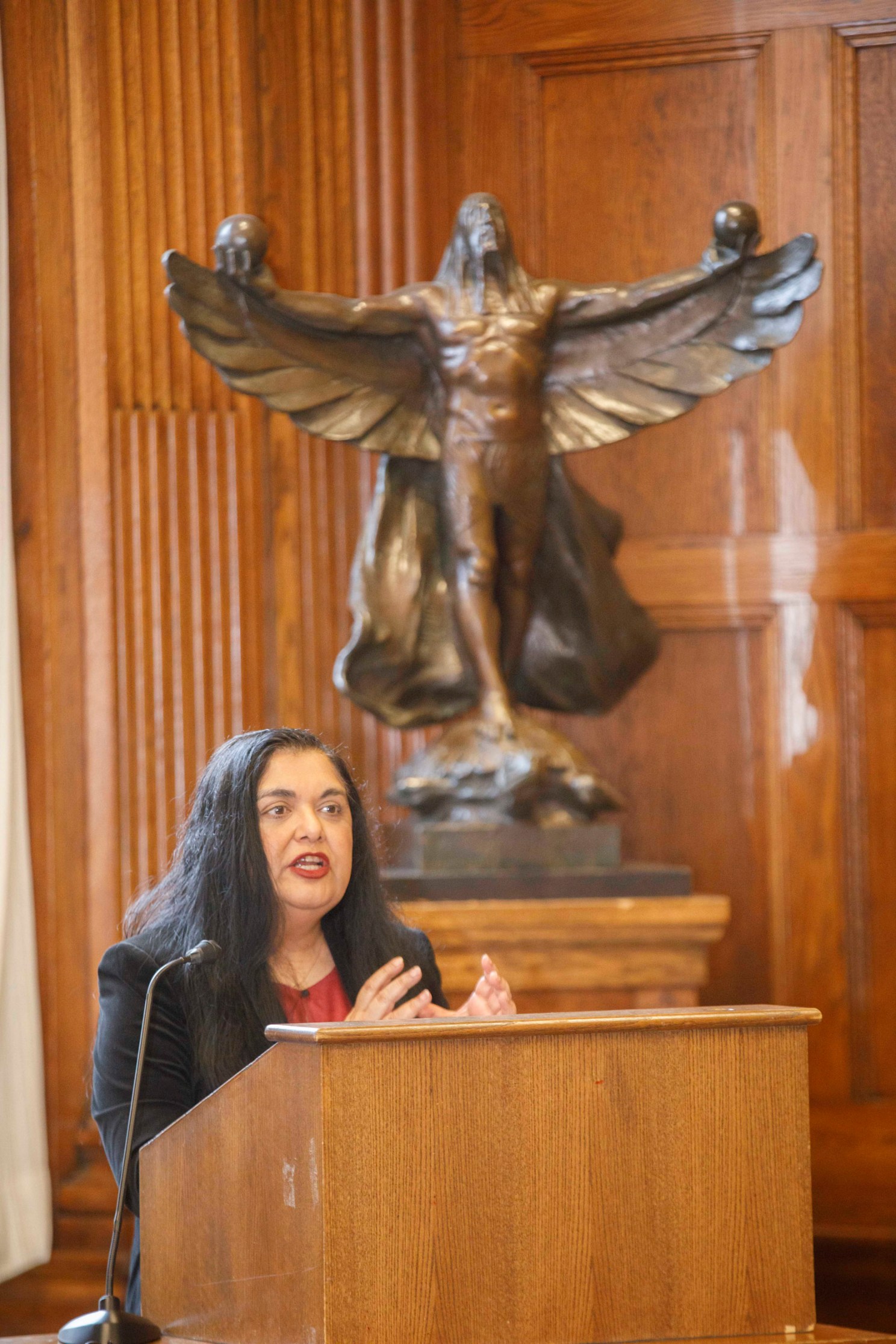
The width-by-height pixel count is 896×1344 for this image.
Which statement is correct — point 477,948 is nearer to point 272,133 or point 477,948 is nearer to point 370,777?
point 370,777

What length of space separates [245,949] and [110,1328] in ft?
1.86

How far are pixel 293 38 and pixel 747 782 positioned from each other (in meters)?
2.14

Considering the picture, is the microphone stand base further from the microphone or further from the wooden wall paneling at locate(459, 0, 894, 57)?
the wooden wall paneling at locate(459, 0, 894, 57)

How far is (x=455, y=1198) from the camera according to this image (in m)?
1.34

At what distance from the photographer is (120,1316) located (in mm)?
1447

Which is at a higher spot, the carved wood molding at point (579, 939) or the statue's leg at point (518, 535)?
the statue's leg at point (518, 535)

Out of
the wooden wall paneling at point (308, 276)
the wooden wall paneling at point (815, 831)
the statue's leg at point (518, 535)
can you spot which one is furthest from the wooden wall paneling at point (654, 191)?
the statue's leg at point (518, 535)

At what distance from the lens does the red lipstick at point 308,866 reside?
194 cm

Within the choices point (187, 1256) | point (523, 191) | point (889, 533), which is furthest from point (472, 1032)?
point (523, 191)

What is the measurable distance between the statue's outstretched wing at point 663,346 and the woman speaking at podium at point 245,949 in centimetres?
144

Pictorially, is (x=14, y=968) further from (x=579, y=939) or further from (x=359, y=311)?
(x=359, y=311)

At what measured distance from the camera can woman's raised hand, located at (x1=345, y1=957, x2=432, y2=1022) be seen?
176 cm

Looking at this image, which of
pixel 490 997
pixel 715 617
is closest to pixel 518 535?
pixel 715 617

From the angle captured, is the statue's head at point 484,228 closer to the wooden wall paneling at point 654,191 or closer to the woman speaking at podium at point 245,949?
the wooden wall paneling at point 654,191
